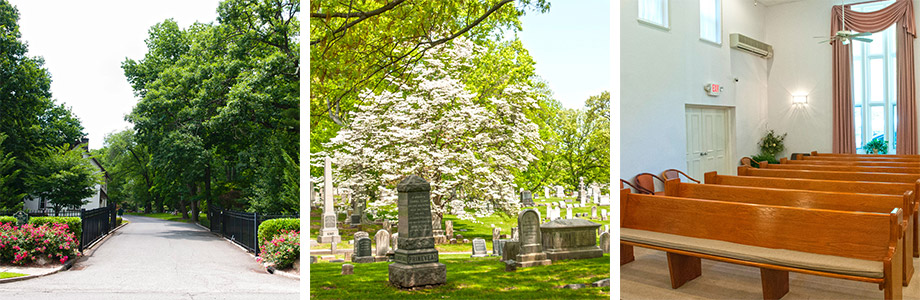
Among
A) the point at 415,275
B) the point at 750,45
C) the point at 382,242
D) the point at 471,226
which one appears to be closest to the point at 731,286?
the point at 471,226

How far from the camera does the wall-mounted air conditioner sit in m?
9.17

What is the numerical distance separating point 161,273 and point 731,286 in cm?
439

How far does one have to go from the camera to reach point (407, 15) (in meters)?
3.42

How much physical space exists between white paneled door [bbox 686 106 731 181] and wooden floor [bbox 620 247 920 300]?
4.39 meters

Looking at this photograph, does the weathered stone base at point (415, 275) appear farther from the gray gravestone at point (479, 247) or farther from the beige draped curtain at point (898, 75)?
the beige draped curtain at point (898, 75)

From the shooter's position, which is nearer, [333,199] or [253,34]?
[333,199]

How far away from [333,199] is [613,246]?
1608 mm

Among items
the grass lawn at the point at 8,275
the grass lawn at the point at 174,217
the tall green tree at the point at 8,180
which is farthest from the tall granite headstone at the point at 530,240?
the tall green tree at the point at 8,180

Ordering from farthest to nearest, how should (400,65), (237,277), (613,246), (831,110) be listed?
(831,110)
(237,277)
(400,65)
(613,246)

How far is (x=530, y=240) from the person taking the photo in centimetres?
339

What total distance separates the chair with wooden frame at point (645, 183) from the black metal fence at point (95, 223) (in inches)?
218

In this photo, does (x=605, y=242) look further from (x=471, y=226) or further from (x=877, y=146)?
(x=877, y=146)

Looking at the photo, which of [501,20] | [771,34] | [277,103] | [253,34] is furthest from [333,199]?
[771,34]

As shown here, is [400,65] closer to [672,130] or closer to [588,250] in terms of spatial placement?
[588,250]
